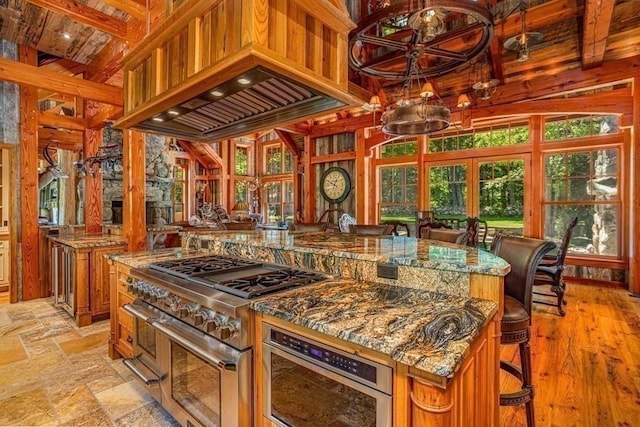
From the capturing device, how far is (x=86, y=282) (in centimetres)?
341

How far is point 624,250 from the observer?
4.88 meters

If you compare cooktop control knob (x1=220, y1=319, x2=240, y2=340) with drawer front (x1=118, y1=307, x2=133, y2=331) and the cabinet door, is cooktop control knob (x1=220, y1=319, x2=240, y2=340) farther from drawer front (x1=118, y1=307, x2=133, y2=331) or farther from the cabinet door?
the cabinet door

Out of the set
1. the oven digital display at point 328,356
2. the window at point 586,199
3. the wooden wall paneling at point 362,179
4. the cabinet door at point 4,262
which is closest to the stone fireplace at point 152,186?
the cabinet door at point 4,262

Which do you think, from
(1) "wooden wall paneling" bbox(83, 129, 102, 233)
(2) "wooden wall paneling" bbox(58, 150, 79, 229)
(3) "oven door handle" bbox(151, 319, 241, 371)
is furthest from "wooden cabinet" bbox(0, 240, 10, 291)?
(3) "oven door handle" bbox(151, 319, 241, 371)

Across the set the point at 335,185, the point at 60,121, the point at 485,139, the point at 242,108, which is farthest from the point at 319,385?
the point at 335,185

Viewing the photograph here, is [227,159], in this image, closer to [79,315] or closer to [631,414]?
[79,315]

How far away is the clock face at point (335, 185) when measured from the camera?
713 centimetres

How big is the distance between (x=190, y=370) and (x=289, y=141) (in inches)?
279

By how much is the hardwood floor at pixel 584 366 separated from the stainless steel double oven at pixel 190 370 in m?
1.63

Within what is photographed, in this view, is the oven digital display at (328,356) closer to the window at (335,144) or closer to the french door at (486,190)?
the french door at (486,190)

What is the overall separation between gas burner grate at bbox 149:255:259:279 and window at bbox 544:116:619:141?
5.67 m

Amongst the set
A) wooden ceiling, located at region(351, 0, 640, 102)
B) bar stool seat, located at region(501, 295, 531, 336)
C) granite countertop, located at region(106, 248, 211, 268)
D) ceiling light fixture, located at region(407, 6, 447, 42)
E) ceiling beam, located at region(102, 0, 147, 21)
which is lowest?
bar stool seat, located at region(501, 295, 531, 336)

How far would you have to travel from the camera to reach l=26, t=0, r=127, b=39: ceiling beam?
2.99 meters

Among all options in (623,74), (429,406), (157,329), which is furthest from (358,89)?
(429,406)
